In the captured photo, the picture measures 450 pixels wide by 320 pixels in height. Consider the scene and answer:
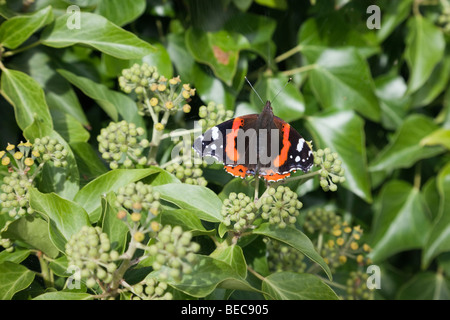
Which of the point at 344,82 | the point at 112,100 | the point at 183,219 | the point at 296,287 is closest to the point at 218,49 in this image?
the point at 112,100

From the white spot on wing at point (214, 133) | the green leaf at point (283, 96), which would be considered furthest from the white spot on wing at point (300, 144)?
the green leaf at point (283, 96)

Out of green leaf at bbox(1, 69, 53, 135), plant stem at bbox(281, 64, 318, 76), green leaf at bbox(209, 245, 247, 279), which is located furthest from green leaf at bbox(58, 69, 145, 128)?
plant stem at bbox(281, 64, 318, 76)

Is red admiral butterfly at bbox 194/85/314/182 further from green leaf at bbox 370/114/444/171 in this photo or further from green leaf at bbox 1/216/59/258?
green leaf at bbox 370/114/444/171

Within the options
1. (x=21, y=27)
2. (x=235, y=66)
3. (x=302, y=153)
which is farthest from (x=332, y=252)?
(x=21, y=27)

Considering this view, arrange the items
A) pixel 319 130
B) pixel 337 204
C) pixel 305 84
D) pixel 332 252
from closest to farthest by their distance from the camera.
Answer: pixel 332 252 < pixel 319 130 < pixel 305 84 < pixel 337 204

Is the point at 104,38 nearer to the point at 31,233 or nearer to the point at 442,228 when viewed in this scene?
the point at 31,233

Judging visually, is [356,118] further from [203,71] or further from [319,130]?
[203,71]
